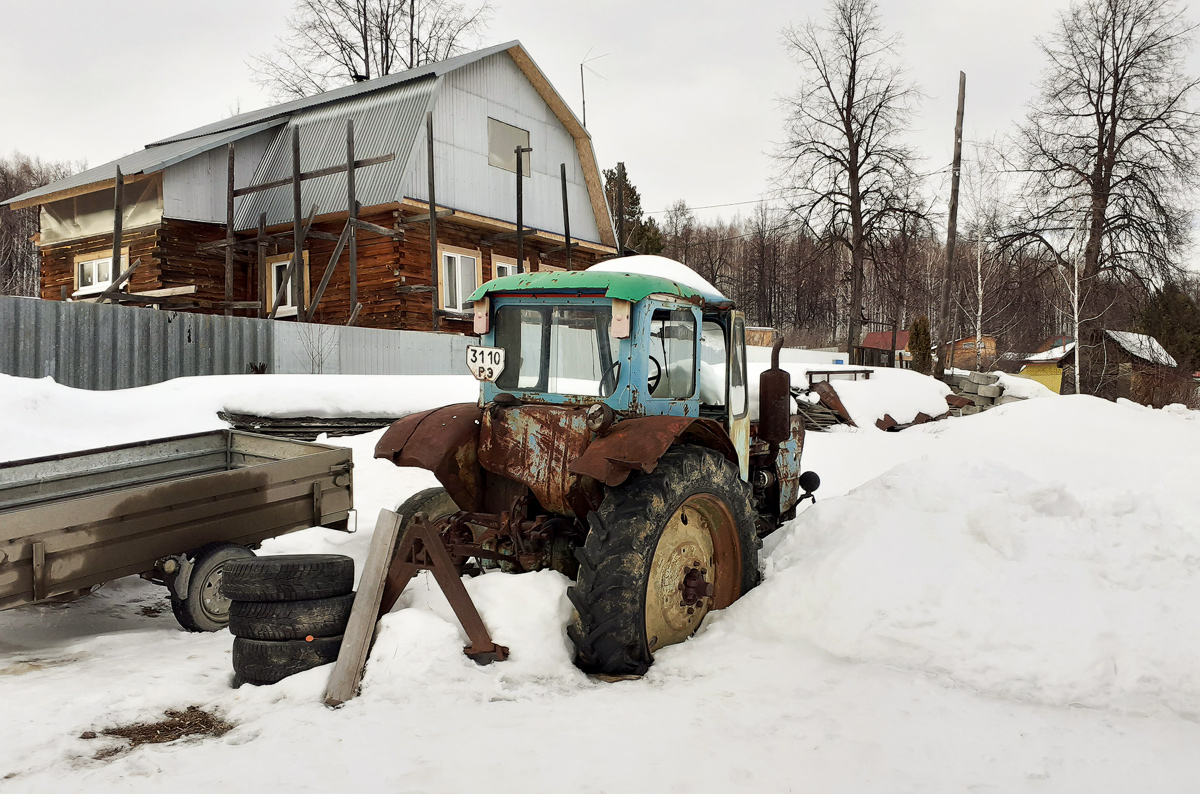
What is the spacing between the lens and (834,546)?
5.27 metres

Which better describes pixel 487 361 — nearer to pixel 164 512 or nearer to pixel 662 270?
pixel 662 270

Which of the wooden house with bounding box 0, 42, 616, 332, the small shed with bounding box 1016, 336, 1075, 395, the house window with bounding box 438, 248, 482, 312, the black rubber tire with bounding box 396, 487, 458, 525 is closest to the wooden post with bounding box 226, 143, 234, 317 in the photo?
the wooden house with bounding box 0, 42, 616, 332

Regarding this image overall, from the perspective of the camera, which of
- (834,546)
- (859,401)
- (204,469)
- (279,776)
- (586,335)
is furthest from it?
(859,401)

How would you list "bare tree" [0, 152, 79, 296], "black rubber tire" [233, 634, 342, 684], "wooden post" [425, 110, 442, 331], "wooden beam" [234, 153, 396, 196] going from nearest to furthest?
"black rubber tire" [233, 634, 342, 684], "wooden beam" [234, 153, 396, 196], "wooden post" [425, 110, 442, 331], "bare tree" [0, 152, 79, 296]

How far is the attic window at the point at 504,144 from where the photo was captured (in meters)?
18.9

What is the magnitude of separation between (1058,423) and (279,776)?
11.7m

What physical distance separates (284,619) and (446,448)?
1301 mm

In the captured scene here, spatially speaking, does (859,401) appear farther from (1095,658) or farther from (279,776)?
(279,776)

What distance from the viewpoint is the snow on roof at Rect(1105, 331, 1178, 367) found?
22406 mm

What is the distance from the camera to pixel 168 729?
350cm

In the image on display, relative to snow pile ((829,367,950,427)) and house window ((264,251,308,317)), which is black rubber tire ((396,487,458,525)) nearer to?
snow pile ((829,367,950,427))

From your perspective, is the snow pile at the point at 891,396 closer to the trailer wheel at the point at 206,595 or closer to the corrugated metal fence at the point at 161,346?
the corrugated metal fence at the point at 161,346

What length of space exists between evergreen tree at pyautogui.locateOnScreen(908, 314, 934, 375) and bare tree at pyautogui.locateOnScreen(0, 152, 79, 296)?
4751 cm

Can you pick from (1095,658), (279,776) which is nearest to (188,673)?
(279,776)
